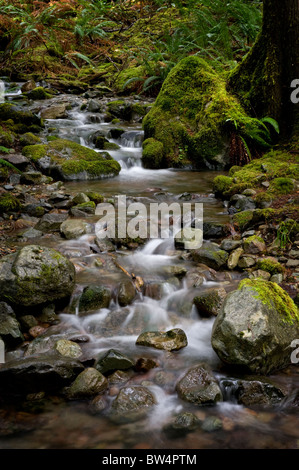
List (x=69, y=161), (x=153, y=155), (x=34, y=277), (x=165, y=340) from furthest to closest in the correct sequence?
(x=153, y=155) → (x=69, y=161) → (x=34, y=277) → (x=165, y=340)

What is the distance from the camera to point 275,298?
2.68 m

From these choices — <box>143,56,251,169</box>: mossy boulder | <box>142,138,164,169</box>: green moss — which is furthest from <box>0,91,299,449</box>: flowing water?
<box>142,138,164,169</box>: green moss

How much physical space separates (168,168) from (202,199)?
212 cm

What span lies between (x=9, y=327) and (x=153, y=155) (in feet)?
17.6

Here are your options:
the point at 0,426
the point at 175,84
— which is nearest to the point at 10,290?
the point at 0,426

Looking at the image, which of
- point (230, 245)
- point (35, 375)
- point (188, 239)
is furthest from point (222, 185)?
point (35, 375)

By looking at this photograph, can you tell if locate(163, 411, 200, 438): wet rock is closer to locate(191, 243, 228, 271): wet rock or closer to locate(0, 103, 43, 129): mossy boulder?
locate(191, 243, 228, 271): wet rock

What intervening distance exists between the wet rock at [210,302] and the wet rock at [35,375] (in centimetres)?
126

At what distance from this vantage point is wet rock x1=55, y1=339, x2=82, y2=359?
9.16 feet

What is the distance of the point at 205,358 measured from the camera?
2801 mm

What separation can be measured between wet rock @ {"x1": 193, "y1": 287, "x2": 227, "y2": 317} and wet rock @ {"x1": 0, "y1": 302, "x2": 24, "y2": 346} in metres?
1.51

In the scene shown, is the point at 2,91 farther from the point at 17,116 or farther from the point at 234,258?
the point at 234,258
